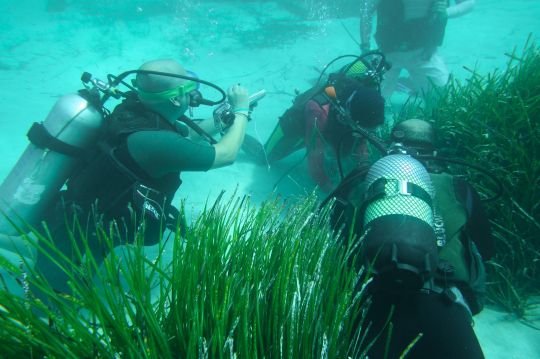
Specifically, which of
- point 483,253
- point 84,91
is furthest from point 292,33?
point 483,253

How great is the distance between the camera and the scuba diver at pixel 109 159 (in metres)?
3.00

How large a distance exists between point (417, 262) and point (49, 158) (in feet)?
10.9

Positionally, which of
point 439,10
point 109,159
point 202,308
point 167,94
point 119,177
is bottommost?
point 202,308

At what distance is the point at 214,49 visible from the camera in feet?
41.8

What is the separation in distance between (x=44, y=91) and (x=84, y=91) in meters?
7.52

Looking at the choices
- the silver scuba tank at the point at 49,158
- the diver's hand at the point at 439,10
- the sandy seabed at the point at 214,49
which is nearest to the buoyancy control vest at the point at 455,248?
the silver scuba tank at the point at 49,158

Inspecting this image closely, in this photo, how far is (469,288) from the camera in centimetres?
204

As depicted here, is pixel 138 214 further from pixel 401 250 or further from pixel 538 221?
pixel 538 221

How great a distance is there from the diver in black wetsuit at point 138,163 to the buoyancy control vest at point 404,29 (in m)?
5.73

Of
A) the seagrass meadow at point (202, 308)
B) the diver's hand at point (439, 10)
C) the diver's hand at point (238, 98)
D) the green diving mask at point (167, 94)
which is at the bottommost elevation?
the seagrass meadow at point (202, 308)

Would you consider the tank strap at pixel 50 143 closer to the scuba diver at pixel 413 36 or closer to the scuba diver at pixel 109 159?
the scuba diver at pixel 109 159

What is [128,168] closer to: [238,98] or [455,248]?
[238,98]

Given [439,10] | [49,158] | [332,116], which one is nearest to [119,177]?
[49,158]

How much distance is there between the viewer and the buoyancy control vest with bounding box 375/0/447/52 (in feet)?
23.3
